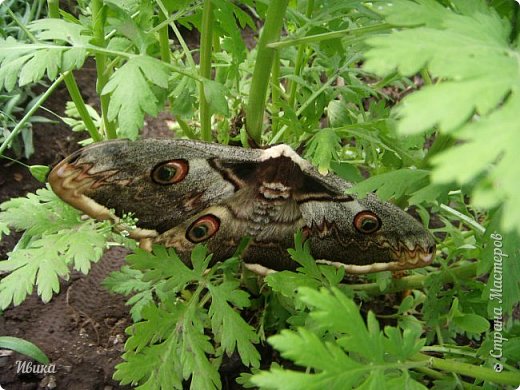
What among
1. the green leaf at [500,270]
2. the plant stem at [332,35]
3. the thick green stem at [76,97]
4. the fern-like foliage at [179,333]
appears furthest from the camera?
the thick green stem at [76,97]

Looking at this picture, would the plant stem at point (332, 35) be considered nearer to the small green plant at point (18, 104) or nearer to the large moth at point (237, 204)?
the large moth at point (237, 204)

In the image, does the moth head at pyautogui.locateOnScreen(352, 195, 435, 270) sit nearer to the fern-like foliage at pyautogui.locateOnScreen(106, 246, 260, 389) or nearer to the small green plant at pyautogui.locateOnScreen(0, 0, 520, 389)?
the small green plant at pyautogui.locateOnScreen(0, 0, 520, 389)

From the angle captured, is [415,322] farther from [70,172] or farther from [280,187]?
[70,172]

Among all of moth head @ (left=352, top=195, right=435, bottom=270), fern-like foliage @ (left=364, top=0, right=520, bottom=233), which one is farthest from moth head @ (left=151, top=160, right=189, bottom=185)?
fern-like foliage @ (left=364, top=0, right=520, bottom=233)

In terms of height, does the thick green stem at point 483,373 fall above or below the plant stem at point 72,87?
below

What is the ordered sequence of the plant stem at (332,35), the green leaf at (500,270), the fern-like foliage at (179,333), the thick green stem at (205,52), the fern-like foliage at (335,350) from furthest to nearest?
1. the thick green stem at (205,52)
2. the fern-like foliage at (179,333)
3. the green leaf at (500,270)
4. the plant stem at (332,35)
5. the fern-like foliage at (335,350)

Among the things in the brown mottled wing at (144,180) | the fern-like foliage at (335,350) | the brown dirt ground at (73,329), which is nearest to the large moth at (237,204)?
the brown mottled wing at (144,180)
